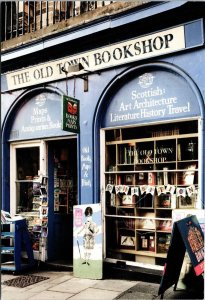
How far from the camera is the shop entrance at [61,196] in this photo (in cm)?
789

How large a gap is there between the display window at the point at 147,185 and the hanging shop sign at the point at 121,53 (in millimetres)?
1230

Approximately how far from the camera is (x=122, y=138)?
22.2 feet

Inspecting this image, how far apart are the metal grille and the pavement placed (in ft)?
16.6

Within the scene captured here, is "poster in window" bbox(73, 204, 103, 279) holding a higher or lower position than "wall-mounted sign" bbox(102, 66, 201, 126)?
lower

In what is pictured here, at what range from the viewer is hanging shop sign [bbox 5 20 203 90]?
5.88 meters

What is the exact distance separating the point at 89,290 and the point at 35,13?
19.5ft

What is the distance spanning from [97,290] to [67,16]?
17.8 ft

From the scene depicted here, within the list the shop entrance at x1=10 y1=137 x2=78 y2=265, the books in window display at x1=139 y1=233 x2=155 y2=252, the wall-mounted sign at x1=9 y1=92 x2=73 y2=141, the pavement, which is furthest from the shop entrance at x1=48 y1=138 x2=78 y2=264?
the books in window display at x1=139 y1=233 x2=155 y2=252

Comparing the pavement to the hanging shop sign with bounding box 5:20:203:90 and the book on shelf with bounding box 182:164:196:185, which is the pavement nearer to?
the book on shelf with bounding box 182:164:196:185

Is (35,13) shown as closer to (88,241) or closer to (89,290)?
(88,241)

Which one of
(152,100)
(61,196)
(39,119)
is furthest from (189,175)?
(39,119)

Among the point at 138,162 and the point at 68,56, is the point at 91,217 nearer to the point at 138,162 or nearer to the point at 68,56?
the point at 138,162

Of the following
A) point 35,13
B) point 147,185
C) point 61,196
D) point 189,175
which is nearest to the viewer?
point 189,175

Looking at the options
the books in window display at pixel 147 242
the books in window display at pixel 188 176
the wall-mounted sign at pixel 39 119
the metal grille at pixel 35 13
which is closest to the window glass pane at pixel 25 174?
the wall-mounted sign at pixel 39 119
